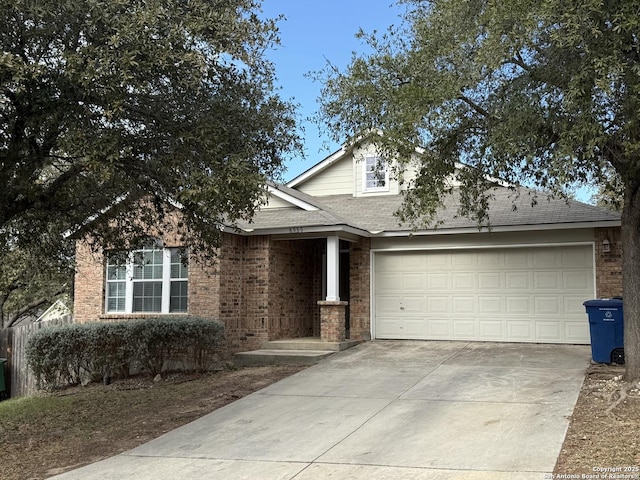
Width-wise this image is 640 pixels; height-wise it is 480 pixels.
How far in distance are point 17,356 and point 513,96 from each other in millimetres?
12909

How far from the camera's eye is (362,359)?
13.0 meters

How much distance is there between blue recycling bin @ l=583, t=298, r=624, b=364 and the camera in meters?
10.9

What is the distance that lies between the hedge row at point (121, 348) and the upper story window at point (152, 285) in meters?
1.66

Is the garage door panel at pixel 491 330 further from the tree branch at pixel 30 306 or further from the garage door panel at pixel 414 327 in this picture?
the tree branch at pixel 30 306

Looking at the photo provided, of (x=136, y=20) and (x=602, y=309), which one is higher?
(x=136, y=20)

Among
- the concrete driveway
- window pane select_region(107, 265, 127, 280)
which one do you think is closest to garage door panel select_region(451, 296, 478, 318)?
the concrete driveway

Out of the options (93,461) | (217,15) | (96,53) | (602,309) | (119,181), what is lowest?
(93,461)

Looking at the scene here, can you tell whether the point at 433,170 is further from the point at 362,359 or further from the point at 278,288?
the point at 278,288

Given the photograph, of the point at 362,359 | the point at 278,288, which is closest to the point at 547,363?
the point at 362,359

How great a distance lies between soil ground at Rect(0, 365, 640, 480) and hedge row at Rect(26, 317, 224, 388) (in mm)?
333

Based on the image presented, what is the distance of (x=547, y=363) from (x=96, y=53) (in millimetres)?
9494

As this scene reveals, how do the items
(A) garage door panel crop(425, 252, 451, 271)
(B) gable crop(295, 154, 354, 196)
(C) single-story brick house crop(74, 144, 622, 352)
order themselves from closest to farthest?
1. (C) single-story brick house crop(74, 144, 622, 352)
2. (A) garage door panel crop(425, 252, 451, 271)
3. (B) gable crop(295, 154, 354, 196)

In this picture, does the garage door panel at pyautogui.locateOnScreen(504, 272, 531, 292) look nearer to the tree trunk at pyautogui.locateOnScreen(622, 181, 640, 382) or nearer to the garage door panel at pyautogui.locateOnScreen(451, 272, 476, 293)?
the garage door panel at pyautogui.locateOnScreen(451, 272, 476, 293)

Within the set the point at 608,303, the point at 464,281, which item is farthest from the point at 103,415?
the point at 608,303
